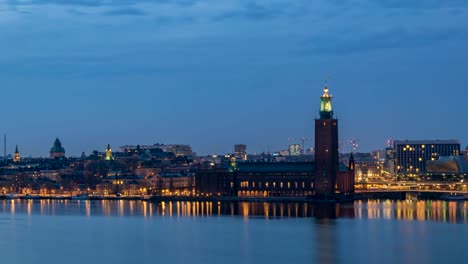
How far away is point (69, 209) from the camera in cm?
5878

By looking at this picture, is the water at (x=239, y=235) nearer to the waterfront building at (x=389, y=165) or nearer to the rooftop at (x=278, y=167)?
the rooftop at (x=278, y=167)

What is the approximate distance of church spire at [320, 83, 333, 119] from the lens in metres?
67.9

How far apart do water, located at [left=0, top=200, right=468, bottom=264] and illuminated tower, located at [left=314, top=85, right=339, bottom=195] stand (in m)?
10.5

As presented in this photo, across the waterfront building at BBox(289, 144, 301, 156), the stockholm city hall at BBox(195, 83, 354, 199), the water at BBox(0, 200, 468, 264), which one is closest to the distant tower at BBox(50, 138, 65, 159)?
the waterfront building at BBox(289, 144, 301, 156)

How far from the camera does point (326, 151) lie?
6725 cm

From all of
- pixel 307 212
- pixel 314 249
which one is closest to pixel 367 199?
pixel 307 212

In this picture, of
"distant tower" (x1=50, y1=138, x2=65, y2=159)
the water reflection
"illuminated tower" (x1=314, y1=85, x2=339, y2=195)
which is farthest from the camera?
"distant tower" (x1=50, y1=138, x2=65, y2=159)

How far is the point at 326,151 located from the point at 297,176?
2300 millimetres

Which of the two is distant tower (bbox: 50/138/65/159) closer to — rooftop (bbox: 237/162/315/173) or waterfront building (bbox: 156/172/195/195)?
waterfront building (bbox: 156/172/195/195)

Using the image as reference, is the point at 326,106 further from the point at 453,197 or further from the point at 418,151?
the point at 418,151

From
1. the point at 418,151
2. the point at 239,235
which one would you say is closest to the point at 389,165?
the point at 418,151

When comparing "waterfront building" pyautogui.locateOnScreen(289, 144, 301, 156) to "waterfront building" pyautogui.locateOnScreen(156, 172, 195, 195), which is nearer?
"waterfront building" pyautogui.locateOnScreen(156, 172, 195, 195)

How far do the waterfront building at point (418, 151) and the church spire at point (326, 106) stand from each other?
3780cm

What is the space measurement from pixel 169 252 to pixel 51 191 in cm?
5065
